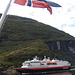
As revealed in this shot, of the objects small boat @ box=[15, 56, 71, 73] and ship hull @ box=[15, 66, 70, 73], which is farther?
small boat @ box=[15, 56, 71, 73]

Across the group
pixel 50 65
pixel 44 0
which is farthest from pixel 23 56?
pixel 44 0

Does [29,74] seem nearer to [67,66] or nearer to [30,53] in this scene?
[67,66]

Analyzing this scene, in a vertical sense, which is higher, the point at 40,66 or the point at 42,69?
the point at 40,66

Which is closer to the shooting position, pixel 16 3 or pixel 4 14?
pixel 4 14

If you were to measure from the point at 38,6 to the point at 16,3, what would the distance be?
7.74 ft

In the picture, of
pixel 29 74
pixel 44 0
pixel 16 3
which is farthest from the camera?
pixel 29 74

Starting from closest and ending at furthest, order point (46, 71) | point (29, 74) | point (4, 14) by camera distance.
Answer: point (4, 14) → point (29, 74) → point (46, 71)

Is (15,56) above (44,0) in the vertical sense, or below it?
below

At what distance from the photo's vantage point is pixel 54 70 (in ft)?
308

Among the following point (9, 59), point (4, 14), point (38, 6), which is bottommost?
point (9, 59)

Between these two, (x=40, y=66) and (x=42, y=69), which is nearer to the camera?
(x=42, y=69)

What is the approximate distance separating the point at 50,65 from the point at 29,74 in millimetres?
16227

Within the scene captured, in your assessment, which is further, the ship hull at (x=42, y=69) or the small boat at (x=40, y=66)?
the small boat at (x=40, y=66)

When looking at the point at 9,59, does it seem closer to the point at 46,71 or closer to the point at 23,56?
the point at 23,56
